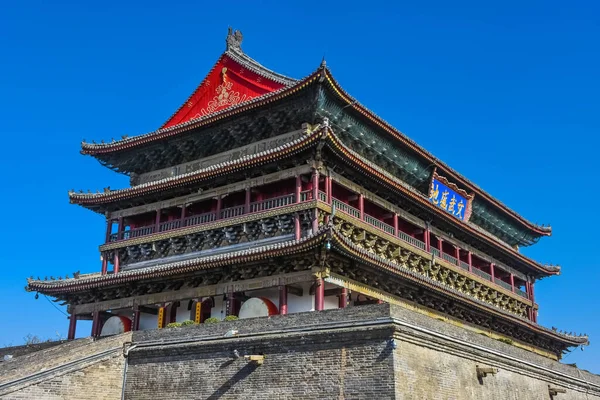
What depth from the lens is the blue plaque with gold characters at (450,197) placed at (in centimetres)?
3384

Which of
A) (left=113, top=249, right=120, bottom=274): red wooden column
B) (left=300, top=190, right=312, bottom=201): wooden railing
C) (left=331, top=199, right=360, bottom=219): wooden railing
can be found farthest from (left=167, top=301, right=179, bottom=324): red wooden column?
(left=331, top=199, right=360, bottom=219): wooden railing

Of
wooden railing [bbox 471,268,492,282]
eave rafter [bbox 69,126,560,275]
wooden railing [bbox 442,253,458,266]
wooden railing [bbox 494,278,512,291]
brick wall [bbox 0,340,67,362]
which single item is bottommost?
brick wall [bbox 0,340,67,362]

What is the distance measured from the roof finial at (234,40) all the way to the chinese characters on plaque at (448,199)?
12.1 meters

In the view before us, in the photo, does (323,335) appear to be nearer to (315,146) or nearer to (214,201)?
(315,146)

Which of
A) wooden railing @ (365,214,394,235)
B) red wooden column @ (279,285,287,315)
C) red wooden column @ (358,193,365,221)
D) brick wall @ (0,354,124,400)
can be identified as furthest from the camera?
wooden railing @ (365,214,394,235)

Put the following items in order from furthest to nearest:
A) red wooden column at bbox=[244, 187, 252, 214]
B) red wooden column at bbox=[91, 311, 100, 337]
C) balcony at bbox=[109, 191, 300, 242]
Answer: red wooden column at bbox=[91, 311, 100, 337], red wooden column at bbox=[244, 187, 252, 214], balcony at bbox=[109, 191, 300, 242]

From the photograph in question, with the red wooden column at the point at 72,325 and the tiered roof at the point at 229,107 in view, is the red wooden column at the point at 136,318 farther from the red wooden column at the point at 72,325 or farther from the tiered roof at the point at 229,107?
the tiered roof at the point at 229,107

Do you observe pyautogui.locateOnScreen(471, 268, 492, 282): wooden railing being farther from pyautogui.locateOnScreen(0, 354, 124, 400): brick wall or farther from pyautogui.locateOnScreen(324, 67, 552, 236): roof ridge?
pyautogui.locateOnScreen(0, 354, 124, 400): brick wall

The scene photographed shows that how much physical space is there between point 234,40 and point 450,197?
1408 cm

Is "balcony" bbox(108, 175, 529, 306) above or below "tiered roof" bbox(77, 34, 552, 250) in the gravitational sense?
below

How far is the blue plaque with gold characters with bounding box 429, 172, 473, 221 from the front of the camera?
33.8 m

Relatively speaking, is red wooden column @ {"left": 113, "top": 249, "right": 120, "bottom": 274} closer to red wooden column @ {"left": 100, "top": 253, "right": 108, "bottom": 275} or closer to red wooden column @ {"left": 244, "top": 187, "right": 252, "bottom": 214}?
red wooden column @ {"left": 100, "top": 253, "right": 108, "bottom": 275}

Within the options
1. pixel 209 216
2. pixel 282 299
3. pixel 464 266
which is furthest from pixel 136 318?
pixel 464 266

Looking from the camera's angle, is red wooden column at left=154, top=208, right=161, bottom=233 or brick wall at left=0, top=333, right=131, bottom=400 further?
red wooden column at left=154, top=208, right=161, bottom=233
